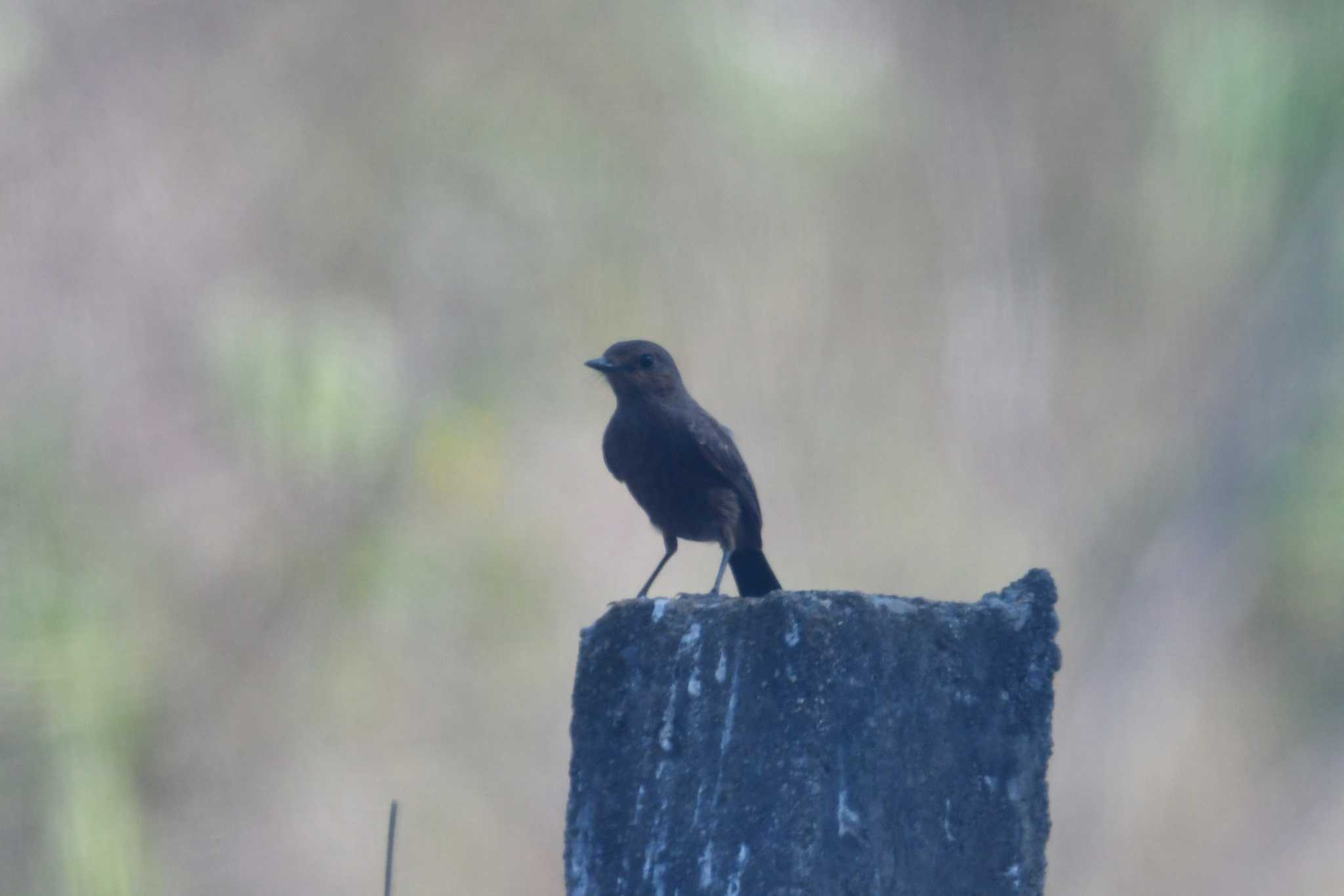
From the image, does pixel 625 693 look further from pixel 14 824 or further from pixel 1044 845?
pixel 14 824

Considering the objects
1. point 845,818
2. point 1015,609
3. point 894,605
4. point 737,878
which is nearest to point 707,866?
point 737,878

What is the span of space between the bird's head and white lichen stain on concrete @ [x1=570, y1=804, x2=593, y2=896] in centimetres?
267

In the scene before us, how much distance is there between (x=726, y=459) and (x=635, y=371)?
1.27 feet

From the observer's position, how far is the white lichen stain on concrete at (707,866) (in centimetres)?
218

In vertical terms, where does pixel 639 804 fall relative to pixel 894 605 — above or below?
below

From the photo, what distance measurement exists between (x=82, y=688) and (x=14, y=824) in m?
0.76

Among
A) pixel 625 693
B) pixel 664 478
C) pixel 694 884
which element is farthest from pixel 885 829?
pixel 664 478

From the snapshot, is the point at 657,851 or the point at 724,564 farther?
the point at 724,564

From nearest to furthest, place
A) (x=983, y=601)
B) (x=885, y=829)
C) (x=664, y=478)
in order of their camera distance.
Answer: (x=885, y=829) < (x=983, y=601) < (x=664, y=478)

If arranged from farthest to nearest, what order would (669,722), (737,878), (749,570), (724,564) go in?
(749,570), (724,564), (669,722), (737,878)

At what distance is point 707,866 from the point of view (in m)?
2.18

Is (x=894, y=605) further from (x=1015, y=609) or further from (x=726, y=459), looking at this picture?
(x=726, y=459)

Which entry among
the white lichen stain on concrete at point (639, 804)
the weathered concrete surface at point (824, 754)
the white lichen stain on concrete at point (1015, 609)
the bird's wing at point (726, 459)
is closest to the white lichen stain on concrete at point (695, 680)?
the weathered concrete surface at point (824, 754)

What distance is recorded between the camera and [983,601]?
7.70ft
